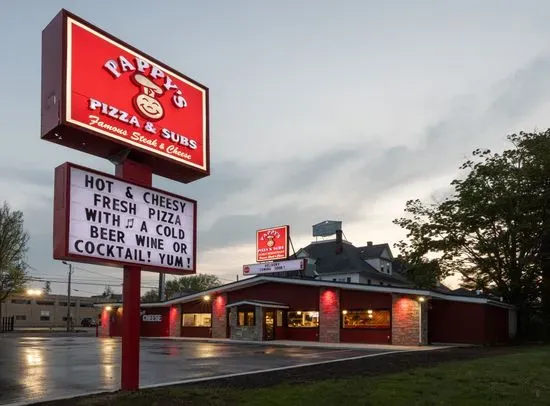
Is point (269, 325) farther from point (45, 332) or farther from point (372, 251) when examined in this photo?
point (45, 332)

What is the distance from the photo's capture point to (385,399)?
10.8 m

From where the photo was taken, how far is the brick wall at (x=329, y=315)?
39219mm

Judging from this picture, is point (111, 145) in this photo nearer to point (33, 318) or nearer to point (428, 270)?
point (428, 270)

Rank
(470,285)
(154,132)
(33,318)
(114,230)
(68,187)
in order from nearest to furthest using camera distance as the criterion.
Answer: (68,187), (114,230), (154,132), (470,285), (33,318)

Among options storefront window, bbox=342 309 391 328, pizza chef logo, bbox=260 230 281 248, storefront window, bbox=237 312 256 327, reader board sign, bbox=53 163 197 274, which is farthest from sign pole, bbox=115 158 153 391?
pizza chef logo, bbox=260 230 281 248

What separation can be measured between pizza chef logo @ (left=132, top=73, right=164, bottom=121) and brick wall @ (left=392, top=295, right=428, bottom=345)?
27124 mm

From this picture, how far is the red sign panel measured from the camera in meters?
54.0

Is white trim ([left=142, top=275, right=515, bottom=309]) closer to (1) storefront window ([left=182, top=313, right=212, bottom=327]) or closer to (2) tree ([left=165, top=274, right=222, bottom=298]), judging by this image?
(1) storefront window ([left=182, top=313, right=212, bottom=327])

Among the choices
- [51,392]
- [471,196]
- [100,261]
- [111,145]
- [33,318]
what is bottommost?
[33,318]

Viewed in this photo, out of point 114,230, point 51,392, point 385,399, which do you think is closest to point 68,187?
point 114,230

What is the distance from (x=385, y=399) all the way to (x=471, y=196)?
3377 centimetres

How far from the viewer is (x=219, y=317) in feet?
152

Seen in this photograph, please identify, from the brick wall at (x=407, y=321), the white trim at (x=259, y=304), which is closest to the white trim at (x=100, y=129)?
the brick wall at (x=407, y=321)

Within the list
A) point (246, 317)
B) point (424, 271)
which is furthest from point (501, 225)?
point (246, 317)
